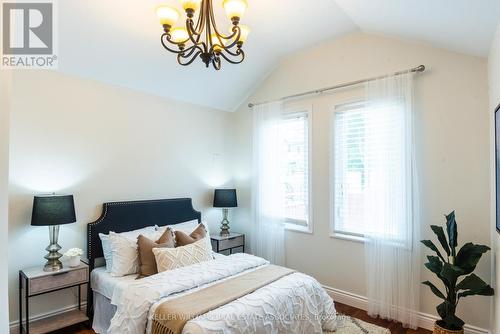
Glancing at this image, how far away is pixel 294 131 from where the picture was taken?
4.03m

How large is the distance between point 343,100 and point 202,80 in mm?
1881

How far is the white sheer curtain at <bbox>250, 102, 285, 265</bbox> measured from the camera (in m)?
4.05

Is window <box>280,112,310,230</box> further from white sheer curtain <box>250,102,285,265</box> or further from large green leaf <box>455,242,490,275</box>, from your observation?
large green leaf <box>455,242,490,275</box>

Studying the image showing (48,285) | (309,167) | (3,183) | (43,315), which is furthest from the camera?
(309,167)

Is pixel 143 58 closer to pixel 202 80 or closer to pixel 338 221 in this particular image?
pixel 202 80

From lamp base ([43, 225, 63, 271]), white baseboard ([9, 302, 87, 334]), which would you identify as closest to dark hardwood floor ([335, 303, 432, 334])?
white baseboard ([9, 302, 87, 334])

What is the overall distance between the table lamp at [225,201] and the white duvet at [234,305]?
1444 millimetres

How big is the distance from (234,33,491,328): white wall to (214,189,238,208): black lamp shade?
108 centimetres

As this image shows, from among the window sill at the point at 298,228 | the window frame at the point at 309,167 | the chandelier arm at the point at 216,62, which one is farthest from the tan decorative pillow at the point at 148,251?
the chandelier arm at the point at 216,62

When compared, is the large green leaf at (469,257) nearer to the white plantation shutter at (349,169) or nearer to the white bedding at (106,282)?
the white plantation shutter at (349,169)

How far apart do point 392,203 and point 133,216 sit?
2.94 metres

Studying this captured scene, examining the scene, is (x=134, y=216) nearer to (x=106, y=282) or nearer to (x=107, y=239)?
(x=107, y=239)

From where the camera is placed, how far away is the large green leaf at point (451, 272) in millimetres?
2279

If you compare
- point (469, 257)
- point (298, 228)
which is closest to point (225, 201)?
point (298, 228)
